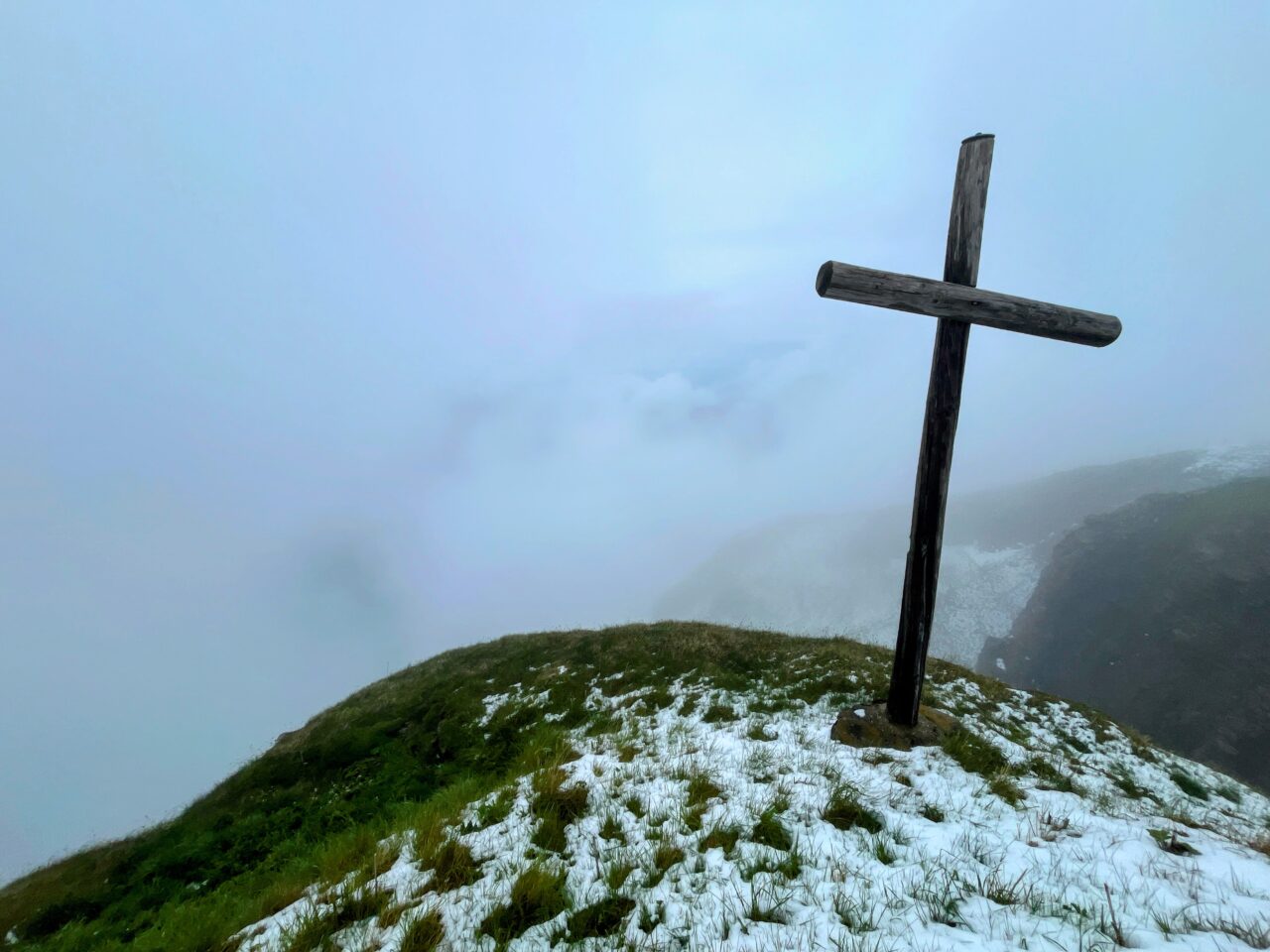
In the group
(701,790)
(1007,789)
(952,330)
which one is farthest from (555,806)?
(952,330)

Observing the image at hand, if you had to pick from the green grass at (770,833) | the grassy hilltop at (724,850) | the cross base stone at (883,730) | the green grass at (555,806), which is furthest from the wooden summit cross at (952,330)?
the green grass at (555,806)

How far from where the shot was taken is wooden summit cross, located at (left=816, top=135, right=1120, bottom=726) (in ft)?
24.1

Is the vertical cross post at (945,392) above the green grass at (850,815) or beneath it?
above

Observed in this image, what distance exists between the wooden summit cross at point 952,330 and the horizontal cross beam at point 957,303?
15 mm

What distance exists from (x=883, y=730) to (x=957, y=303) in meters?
6.55

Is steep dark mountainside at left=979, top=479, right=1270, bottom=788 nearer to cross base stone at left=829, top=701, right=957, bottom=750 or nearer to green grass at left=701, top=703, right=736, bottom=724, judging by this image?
cross base stone at left=829, top=701, right=957, bottom=750

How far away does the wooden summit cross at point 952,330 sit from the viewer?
290 inches

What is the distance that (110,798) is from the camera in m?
161

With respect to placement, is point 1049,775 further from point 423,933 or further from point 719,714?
point 423,933

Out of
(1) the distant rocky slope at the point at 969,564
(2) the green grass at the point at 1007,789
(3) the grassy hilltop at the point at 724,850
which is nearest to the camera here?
(3) the grassy hilltop at the point at 724,850

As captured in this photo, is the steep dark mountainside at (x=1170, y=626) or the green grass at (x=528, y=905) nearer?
the green grass at (x=528, y=905)

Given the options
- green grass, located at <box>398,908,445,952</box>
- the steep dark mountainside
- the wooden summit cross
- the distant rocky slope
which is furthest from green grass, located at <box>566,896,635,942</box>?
the distant rocky slope

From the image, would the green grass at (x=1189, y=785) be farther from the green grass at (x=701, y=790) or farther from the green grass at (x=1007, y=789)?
the green grass at (x=701, y=790)

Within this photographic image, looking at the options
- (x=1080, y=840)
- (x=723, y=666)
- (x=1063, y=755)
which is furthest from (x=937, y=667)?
(x=1080, y=840)
